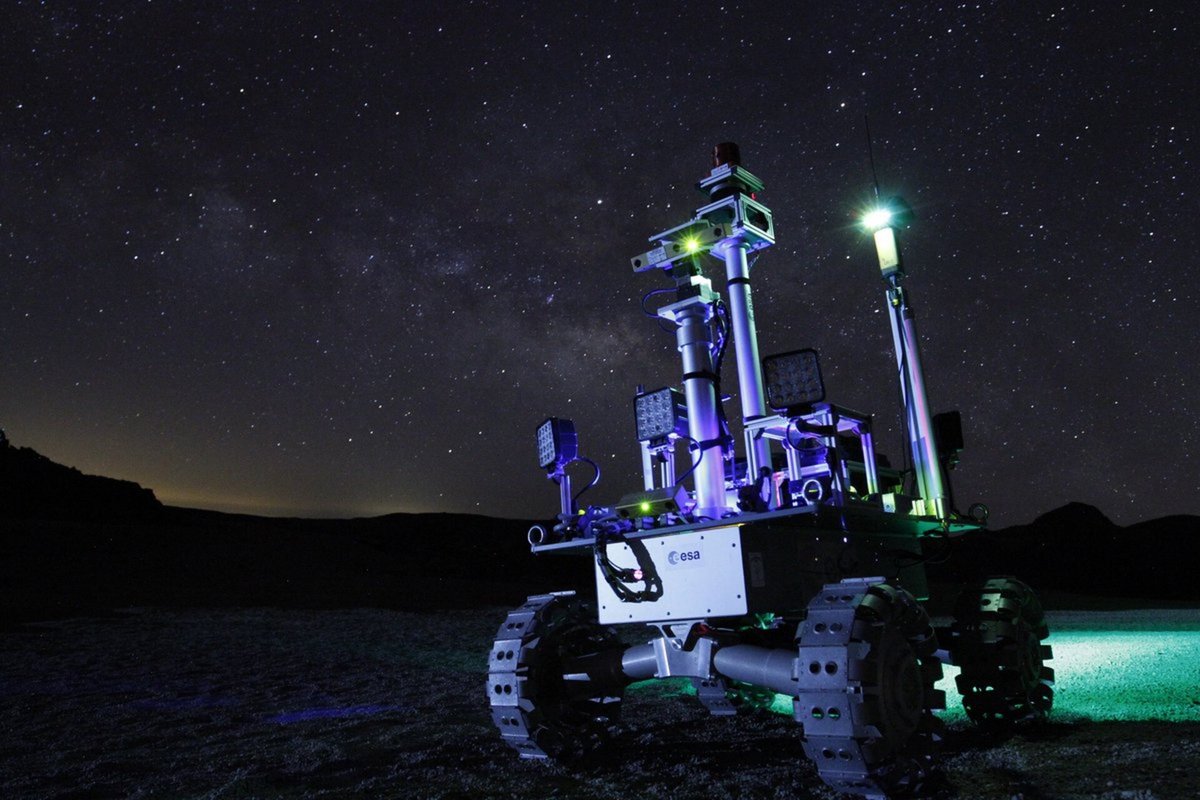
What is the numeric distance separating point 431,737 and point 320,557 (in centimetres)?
3287

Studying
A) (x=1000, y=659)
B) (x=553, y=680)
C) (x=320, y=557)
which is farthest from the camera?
(x=320, y=557)

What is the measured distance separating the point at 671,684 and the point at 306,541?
34470 mm

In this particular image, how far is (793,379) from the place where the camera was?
5.43 meters

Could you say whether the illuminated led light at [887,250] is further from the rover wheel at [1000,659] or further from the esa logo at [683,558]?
the esa logo at [683,558]

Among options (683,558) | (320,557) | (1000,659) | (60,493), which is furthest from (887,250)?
(60,493)

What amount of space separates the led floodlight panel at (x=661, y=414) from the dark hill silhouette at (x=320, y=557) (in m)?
2.67

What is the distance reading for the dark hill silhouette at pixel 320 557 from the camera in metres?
26.8

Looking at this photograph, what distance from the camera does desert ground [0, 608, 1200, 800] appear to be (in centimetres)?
556

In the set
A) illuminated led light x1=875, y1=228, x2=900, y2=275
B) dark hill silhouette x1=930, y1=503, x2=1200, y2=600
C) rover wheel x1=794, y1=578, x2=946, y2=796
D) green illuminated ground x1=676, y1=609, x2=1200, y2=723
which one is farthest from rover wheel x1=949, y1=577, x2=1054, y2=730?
dark hill silhouette x1=930, y1=503, x2=1200, y2=600

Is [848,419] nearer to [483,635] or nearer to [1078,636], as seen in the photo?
[1078,636]

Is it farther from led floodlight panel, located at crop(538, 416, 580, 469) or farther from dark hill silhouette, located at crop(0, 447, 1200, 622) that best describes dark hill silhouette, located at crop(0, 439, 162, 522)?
led floodlight panel, located at crop(538, 416, 580, 469)

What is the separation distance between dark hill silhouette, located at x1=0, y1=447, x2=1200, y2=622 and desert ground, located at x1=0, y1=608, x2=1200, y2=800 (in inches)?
80.7

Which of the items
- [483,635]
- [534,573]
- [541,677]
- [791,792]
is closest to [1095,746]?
[791,792]

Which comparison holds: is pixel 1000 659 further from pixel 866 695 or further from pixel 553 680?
pixel 553 680
